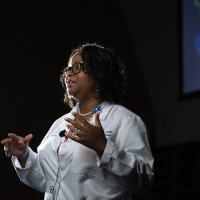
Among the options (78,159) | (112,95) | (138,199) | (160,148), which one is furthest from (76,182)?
(160,148)

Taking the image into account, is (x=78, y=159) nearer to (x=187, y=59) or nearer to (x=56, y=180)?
(x=56, y=180)

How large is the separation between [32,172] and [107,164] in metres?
0.41

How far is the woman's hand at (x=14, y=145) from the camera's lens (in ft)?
5.15

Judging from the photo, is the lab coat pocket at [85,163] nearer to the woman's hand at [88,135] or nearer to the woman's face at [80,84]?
the woman's hand at [88,135]

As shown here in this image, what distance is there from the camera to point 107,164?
1331 mm

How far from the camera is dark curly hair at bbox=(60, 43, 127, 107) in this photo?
1604mm

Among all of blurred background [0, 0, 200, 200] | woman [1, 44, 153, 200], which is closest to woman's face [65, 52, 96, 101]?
woman [1, 44, 153, 200]

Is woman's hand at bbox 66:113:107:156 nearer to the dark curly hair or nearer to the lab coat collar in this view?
the lab coat collar

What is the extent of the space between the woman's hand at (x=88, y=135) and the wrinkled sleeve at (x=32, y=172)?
1.22 feet

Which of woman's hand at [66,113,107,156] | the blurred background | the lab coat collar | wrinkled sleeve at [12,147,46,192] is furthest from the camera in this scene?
the blurred background

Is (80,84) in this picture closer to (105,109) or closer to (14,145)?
(105,109)

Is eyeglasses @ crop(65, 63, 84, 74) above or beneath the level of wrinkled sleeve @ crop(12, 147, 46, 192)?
above

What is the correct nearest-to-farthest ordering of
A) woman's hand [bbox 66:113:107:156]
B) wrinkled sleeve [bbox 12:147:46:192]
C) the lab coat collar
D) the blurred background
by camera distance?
woman's hand [bbox 66:113:107:156], the lab coat collar, wrinkled sleeve [bbox 12:147:46:192], the blurred background

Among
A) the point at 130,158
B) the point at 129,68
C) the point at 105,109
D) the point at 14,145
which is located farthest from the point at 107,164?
the point at 129,68
